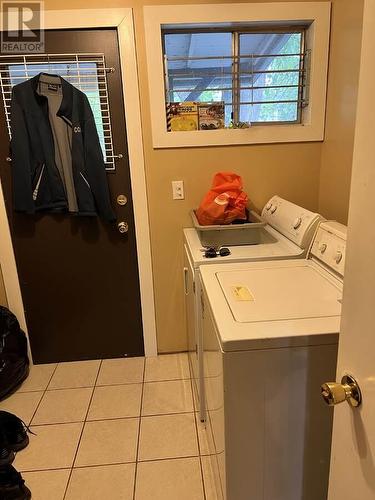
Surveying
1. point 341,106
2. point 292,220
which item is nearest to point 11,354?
point 292,220

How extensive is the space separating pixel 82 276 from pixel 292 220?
4.67 ft

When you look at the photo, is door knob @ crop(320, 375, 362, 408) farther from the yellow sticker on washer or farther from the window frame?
the window frame

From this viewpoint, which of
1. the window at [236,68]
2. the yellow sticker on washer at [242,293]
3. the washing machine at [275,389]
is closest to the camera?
the washing machine at [275,389]

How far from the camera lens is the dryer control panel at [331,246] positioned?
1.39 m

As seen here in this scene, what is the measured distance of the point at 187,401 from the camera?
6.98 ft

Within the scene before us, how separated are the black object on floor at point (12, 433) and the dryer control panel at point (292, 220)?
1718 millimetres

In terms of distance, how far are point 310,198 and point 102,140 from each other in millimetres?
1394

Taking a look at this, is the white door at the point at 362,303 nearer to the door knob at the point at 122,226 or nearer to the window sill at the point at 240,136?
the window sill at the point at 240,136

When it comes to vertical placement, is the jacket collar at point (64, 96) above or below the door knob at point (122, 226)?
above

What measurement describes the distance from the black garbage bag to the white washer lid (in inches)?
59.7

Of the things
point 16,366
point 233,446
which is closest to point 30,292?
point 16,366

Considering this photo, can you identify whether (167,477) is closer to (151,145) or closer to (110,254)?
(110,254)

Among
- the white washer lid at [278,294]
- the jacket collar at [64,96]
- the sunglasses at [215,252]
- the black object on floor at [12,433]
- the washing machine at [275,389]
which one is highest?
the jacket collar at [64,96]

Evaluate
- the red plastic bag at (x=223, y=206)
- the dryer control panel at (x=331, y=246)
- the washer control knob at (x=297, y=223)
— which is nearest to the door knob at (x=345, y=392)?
the dryer control panel at (x=331, y=246)
